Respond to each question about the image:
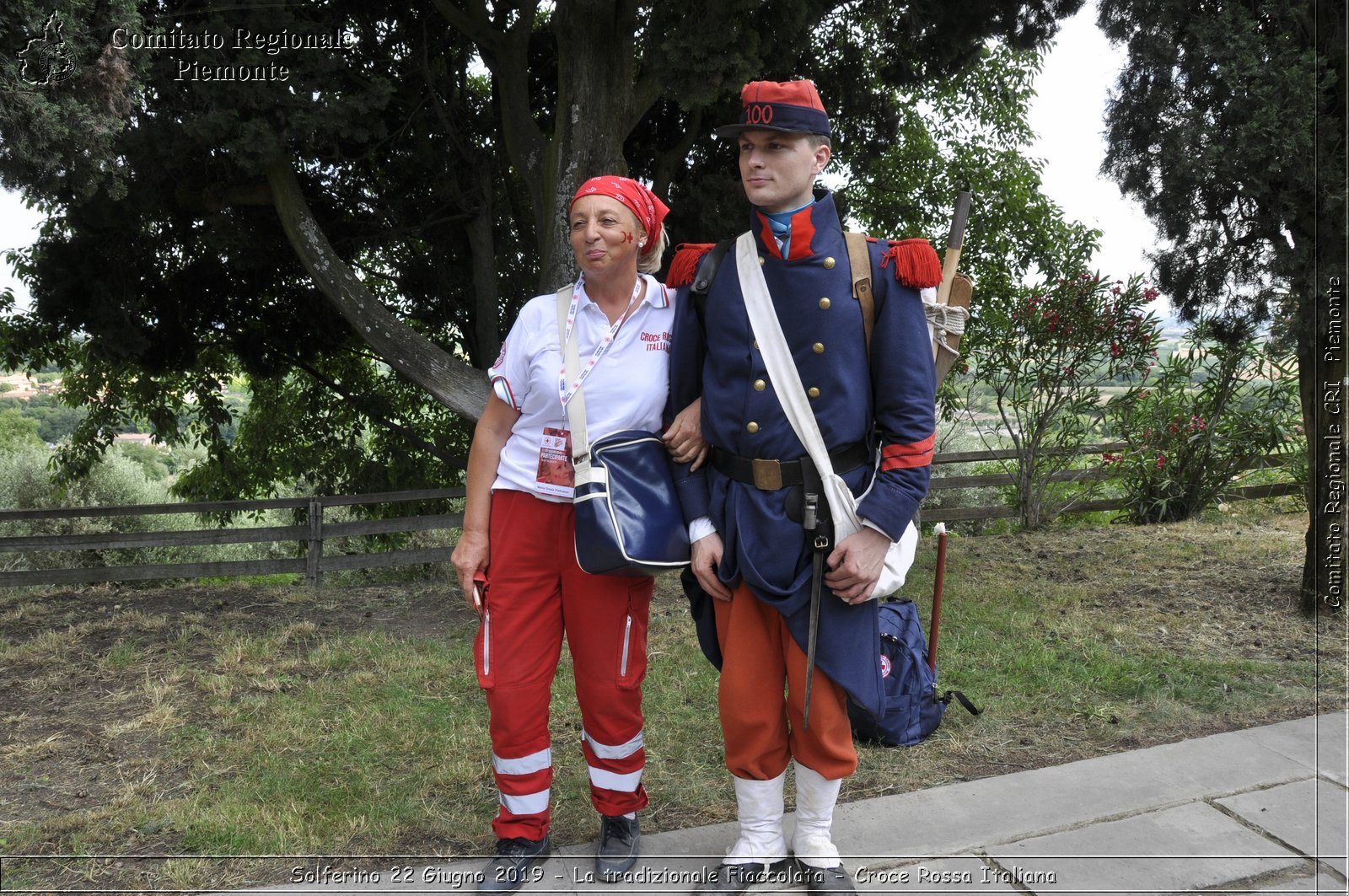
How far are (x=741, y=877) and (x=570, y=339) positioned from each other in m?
1.59

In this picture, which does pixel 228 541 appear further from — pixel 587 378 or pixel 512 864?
pixel 587 378

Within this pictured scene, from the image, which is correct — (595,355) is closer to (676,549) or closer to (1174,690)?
(676,549)

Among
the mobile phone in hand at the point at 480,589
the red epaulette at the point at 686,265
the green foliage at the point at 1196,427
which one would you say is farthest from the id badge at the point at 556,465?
the green foliage at the point at 1196,427

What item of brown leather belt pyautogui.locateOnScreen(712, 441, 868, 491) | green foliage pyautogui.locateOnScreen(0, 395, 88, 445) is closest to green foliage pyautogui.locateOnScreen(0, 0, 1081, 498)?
green foliage pyautogui.locateOnScreen(0, 395, 88, 445)

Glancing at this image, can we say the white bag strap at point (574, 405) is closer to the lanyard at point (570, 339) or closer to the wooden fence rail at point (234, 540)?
the lanyard at point (570, 339)

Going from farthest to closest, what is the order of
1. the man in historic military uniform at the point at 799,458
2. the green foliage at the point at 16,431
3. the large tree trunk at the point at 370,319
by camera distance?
the green foliage at the point at 16,431 → the large tree trunk at the point at 370,319 → the man in historic military uniform at the point at 799,458

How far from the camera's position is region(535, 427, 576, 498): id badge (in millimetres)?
2840

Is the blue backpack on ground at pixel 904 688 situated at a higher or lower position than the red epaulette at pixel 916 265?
lower

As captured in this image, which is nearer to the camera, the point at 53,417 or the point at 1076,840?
the point at 1076,840

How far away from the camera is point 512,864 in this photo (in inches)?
114

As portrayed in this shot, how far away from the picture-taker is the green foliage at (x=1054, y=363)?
8.32m

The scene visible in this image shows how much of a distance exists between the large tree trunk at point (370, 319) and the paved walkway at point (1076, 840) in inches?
140

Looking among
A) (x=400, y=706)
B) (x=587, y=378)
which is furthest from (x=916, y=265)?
(x=400, y=706)

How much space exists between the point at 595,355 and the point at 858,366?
733 millimetres
